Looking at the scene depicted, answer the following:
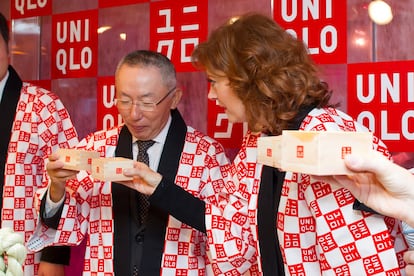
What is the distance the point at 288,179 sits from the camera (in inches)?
62.2

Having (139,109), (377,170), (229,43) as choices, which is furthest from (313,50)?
(377,170)

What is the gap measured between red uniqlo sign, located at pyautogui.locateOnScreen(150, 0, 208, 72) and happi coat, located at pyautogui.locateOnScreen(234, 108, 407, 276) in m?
0.89

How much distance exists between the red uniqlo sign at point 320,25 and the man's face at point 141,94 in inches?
23.3

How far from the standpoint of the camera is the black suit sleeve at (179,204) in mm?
1779

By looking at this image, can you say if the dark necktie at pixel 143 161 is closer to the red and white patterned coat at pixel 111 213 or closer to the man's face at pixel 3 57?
the red and white patterned coat at pixel 111 213

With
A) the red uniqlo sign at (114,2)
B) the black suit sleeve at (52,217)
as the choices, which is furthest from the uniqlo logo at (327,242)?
the red uniqlo sign at (114,2)

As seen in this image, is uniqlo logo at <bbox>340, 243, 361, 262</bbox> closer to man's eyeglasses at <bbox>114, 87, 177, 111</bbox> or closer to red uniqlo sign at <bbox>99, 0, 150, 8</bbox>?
man's eyeglasses at <bbox>114, 87, 177, 111</bbox>

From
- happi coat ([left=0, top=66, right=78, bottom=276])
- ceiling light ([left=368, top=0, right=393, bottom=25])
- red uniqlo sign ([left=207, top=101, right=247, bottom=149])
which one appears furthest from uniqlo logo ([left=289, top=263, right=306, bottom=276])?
happi coat ([left=0, top=66, right=78, bottom=276])

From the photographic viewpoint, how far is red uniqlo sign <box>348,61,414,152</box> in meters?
2.01

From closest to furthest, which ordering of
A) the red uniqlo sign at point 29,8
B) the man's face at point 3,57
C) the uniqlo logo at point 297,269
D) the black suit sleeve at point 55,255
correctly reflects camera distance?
1. the uniqlo logo at point 297,269
2. the black suit sleeve at point 55,255
3. the man's face at point 3,57
4. the red uniqlo sign at point 29,8

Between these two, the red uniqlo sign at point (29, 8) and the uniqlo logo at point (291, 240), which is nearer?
the uniqlo logo at point (291, 240)

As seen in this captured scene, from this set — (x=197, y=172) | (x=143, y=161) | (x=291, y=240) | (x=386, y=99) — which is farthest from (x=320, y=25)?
(x=291, y=240)

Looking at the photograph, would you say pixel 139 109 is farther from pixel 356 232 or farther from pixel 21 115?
pixel 356 232

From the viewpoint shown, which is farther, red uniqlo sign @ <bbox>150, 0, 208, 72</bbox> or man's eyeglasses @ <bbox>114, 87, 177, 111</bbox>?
red uniqlo sign @ <bbox>150, 0, 208, 72</bbox>
